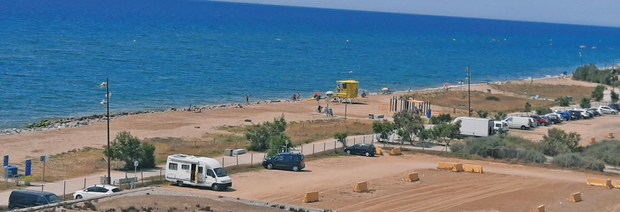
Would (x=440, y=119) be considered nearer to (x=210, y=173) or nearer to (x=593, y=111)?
(x=593, y=111)

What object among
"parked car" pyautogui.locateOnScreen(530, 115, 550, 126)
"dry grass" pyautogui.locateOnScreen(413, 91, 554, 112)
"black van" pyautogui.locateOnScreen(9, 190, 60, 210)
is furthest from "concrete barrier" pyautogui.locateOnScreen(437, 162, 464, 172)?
"dry grass" pyautogui.locateOnScreen(413, 91, 554, 112)

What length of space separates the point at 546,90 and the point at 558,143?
169 ft

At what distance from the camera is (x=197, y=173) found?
3897 cm

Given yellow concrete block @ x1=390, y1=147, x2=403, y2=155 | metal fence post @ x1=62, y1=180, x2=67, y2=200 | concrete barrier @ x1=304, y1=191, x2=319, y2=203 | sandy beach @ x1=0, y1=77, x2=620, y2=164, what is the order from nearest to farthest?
metal fence post @ x1=62, y1=180, x2=67, y2=200 < concrete barrier @ x1=304, y1=191, x2=319, y2=203 < yellow concrete block @ x1=390, y1=147, x2=403, y2=155 < sandy beach @ x1=0, y1=77, x2=620, y2=164

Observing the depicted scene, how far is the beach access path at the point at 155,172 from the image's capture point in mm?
37750

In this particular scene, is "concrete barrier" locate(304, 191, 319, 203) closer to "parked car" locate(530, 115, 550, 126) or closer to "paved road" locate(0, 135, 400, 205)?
"paved road" locate(0, 135, 400, 205)

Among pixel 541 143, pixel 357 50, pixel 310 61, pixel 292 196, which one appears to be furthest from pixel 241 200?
pixel 357 50

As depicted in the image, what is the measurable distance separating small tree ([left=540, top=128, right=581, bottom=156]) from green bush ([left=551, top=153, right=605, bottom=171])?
2.94m

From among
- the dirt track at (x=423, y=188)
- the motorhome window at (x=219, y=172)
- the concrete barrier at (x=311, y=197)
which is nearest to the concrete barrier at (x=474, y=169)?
the dirt track at (x=423, y=188)

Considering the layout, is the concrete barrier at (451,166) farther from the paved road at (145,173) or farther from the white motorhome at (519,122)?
the white motorhome at (519,122)

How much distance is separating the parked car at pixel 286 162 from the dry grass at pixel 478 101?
39215 mm

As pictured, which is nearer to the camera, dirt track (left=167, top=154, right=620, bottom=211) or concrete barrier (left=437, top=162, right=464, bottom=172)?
dirt track (left=167, top=154, right=620, bottom=211)

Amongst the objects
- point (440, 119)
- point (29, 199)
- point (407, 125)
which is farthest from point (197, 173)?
point (440, 119)

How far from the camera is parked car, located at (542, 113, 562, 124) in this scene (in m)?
71.3
